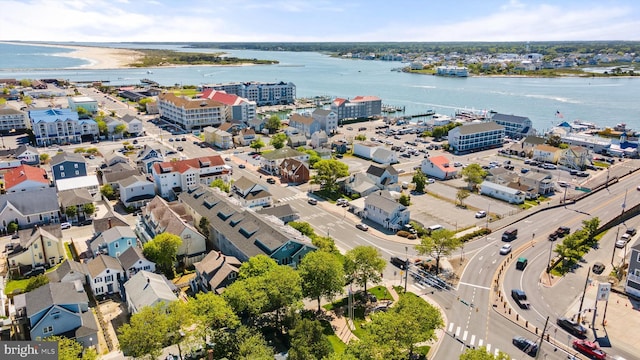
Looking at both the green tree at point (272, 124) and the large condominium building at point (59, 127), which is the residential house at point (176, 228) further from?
the large condominium building at point (59, 127)

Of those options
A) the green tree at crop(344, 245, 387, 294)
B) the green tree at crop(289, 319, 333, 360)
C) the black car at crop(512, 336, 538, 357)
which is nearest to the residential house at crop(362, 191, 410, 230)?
the green tree at crop(344, 245, 387, 294)

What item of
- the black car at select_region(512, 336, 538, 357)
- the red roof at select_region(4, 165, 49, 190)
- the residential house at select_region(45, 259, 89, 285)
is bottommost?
the black car at select_region(512, 336, 538, 357)

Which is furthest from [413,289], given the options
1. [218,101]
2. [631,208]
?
[218,101]

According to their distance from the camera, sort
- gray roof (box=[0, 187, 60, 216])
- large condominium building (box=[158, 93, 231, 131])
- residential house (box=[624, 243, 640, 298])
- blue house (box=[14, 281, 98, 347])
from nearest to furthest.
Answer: blue house (box=[14, 281, 98, 347]) → residential house (box=[624, 243, 640, 298]) → gray roof (box=[0, 187, 60, 216]) → large condominium building (box=[158, 93, 231, 131])

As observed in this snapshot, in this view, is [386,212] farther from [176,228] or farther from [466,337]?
[176,228]

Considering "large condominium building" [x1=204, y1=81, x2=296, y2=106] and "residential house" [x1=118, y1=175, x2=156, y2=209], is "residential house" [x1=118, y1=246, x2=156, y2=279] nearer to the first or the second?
"residential house" [x1=118, y1=175, x2=156, y2=209]

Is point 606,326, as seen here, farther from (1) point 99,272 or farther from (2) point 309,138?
(2) point 309,138

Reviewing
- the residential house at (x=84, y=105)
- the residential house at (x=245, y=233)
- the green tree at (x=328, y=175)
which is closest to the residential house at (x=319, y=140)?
the green tree at (x=328, y=175)
